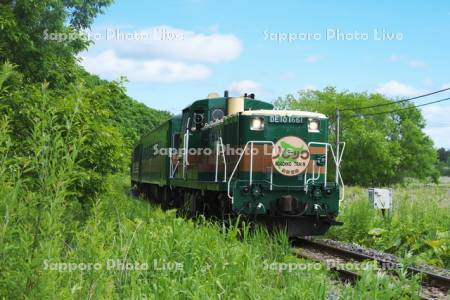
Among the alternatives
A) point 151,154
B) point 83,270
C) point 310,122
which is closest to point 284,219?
point 310,122

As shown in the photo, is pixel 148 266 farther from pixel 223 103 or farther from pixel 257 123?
pixel 223 103

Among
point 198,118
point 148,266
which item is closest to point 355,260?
point 148,266

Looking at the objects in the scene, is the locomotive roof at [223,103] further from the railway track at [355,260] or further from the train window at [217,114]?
the railway track at [355,260]

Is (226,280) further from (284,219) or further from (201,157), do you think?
(201,157)

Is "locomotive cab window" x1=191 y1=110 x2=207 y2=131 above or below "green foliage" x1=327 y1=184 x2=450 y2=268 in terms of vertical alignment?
above

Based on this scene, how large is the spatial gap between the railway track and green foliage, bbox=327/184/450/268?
36.7 inches

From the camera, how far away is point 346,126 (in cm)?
6856

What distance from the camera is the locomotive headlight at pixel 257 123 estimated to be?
36.6 feet

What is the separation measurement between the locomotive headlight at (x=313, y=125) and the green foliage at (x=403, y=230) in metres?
2.84

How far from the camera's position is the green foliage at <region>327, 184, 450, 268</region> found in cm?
1051

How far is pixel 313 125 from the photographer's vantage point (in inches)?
450

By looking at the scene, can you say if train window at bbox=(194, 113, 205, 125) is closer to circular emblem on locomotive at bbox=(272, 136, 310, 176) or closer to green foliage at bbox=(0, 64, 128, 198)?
circular emblem on locomotive at bbox=(272, 136, 310, 176)

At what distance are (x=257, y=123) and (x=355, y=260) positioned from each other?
3301 mm

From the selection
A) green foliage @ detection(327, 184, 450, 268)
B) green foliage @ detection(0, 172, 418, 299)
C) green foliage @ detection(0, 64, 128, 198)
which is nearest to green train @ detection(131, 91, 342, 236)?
green foliage @ detection(327, 184, 450, 268)
